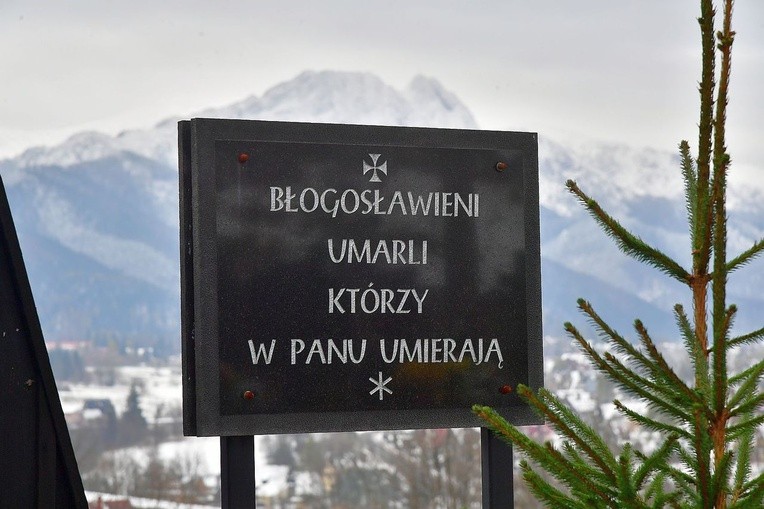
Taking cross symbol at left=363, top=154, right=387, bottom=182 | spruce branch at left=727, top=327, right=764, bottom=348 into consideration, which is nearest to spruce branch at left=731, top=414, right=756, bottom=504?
spruce branch at left=727, top=327, right=764, bottom=348

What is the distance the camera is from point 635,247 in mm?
2162

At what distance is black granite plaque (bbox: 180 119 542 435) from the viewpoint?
3055 mm

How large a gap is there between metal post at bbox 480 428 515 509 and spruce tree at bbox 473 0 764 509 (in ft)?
3.56

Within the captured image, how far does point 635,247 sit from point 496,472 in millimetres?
1323

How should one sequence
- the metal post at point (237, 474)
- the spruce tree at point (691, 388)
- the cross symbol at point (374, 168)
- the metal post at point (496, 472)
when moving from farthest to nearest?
the metal post at point (496, 472)
the cross symbol at point (374, 168)
the metal post at point (237, 474)
the spruce tree at point (691, 388)

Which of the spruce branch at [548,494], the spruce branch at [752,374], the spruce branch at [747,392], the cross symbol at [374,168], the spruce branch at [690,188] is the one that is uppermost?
the cross symbol at [374,168]

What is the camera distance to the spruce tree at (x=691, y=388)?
2.00 metres

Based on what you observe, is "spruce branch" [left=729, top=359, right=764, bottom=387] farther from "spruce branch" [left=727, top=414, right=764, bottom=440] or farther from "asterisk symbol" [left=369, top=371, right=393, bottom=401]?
"asterisk symbol" [left=369, top=371, right=393, bottom=401]

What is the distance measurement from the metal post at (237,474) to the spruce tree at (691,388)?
1067mm

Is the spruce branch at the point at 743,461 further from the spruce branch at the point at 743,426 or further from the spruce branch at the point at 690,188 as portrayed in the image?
the spruce branch at the point at 690,188

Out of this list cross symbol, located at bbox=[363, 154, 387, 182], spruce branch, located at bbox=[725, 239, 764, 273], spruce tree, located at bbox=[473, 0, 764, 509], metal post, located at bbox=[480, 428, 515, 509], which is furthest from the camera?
metal post, located at bbox=[480, 428, 515, 509]

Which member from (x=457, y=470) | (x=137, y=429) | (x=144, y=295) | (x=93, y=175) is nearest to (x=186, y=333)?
(x=457, y=470)

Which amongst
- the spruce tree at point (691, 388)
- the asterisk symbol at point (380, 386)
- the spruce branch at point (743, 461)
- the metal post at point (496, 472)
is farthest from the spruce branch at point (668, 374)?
the metal post at point (496, 472)

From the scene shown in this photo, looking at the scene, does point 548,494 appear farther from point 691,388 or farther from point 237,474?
point 237,474
